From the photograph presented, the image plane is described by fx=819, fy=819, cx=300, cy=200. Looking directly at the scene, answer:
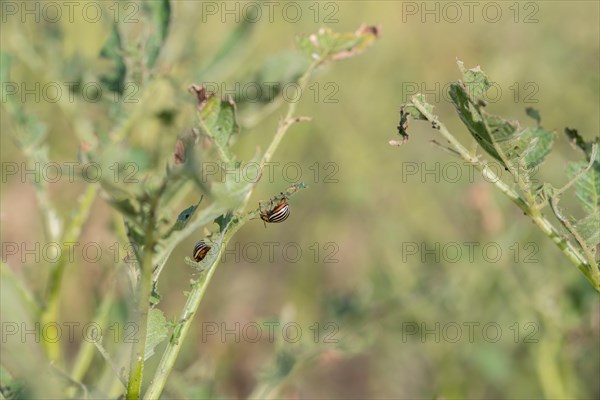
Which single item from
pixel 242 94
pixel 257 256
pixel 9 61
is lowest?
pixel 257 256

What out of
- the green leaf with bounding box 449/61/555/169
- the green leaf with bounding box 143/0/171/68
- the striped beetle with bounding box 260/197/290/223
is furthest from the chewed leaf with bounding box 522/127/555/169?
the green leaf with bounding box 143/0/171/68

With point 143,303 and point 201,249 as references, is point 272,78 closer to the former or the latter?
point 201,249

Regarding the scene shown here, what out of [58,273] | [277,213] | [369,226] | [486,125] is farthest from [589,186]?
[369,226]

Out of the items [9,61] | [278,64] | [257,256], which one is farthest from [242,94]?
[257,256]

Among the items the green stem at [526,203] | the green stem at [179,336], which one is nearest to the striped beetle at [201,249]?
the green stem at [179,336]

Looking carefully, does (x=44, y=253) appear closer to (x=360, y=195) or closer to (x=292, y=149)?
(x=360, y=195)

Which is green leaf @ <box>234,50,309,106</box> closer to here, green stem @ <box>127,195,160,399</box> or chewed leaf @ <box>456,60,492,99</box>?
chewed leaf @ <box>456,60,492,99</box>

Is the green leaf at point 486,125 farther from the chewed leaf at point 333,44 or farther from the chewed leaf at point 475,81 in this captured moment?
the chewed leaf at point 333,44
